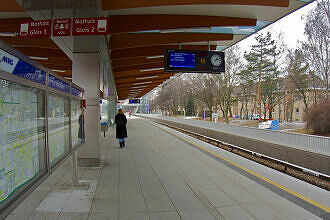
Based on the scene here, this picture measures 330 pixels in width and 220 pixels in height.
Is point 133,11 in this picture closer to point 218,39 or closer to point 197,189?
point 218,39

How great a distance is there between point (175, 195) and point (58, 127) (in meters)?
2.24

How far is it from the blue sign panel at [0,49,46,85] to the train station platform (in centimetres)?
199

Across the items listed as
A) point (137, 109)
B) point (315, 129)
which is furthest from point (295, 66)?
point (137, 109)

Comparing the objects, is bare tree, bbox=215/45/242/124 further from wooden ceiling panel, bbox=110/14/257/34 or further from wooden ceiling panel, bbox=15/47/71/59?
wooden ceiling panel, bbox=15/47/71/59

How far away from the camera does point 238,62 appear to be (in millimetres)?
21953

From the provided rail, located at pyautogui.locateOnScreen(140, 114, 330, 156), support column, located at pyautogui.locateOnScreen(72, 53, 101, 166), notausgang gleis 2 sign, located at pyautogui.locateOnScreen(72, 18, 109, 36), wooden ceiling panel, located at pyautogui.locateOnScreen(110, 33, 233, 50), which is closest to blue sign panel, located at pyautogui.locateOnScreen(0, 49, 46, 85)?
notausgang gleis 2 sign, located at pyautogui.locateOnScreen(72, 18, 109, 36)

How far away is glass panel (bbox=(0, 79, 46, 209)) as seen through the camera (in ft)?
5.47

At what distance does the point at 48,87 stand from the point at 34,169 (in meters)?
0.89

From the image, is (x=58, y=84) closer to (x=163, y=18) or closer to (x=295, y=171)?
(x=163, y=18)

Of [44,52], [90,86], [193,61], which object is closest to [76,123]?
[90,86]

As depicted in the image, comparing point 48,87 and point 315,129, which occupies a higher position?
point 48,87

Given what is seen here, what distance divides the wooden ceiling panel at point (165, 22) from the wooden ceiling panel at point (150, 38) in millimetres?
1359

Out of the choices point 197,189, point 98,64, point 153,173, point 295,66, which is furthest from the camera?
point 295,66

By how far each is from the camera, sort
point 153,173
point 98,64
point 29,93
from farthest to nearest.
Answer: point 98,64
point 153,173
point 29,93
